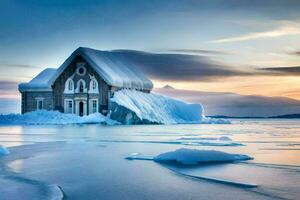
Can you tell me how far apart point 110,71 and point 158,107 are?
208 inches

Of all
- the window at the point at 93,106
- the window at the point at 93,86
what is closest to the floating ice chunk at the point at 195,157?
the window at the point at 93,106

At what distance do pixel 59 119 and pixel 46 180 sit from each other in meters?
32.0

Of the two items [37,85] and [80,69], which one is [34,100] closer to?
[37,85]

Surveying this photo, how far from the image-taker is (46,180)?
7.82 meters

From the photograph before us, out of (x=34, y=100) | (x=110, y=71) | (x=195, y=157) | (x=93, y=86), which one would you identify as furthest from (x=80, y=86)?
(x=195, y=157)

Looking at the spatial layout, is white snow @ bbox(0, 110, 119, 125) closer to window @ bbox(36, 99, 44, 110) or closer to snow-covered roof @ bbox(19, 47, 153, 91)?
window @ bbox(36, 99, 44, 110)

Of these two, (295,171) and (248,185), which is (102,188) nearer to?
(248,185)

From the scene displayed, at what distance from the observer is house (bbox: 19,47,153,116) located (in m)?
40.1

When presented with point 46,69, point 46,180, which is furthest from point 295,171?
point 46,69

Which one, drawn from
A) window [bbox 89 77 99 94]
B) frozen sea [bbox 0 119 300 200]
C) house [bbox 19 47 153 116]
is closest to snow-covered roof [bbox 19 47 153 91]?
house [bbox 19 47 153 116]

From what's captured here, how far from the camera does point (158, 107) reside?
137 feet

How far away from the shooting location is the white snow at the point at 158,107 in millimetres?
39047

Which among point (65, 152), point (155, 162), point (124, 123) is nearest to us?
point (155, 162)

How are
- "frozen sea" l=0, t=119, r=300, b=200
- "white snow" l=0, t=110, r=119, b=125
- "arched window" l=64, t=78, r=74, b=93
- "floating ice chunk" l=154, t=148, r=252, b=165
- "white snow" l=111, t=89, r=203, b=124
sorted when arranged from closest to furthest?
"frozen sea" l=0, t=119, r=300, b=200 → "floating ice chunk" l=154, t=148, r=252, b=165 → "white snow" l=0, t=110, r=119, b=125 → "white snow" l=111, t=89, r=203, b=124 → "arched window" l=64, t=78, r=74, b=93
